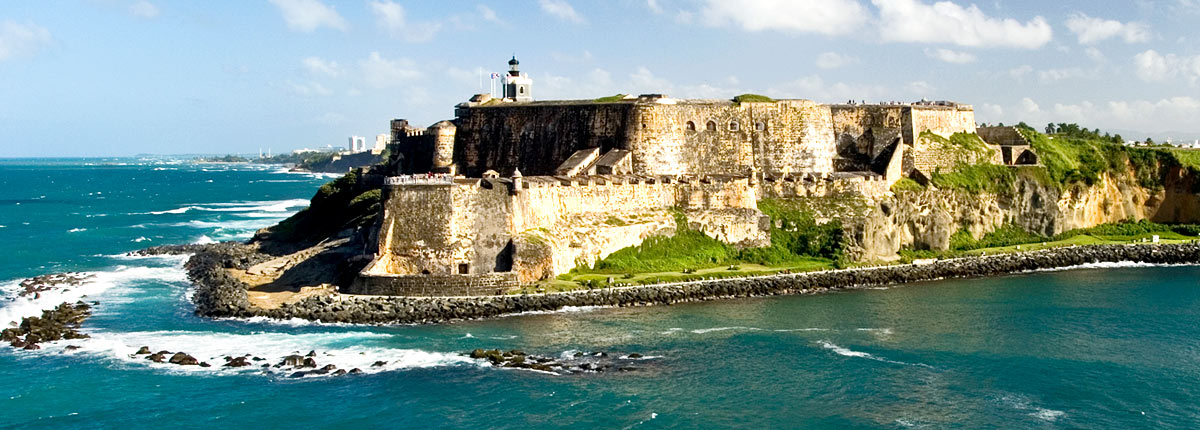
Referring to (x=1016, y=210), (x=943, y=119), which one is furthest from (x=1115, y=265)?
(x=943, y=119)

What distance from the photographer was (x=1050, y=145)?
69.2 m

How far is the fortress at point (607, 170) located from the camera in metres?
46.1

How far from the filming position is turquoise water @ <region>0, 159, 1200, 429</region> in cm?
3020

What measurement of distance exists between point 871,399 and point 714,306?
14452 millimetres

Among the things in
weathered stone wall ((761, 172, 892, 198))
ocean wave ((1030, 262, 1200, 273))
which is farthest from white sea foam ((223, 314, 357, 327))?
ocean wave ((1030, 262, 1200, 273))

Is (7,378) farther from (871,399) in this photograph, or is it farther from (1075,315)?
(1075,315)

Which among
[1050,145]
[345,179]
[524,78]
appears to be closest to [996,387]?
[1050,145]

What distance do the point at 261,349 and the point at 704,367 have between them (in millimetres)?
14467

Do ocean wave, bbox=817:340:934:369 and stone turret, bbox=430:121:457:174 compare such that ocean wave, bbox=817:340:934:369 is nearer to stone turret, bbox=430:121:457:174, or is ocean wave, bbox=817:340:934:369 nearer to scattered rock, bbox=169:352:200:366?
scattered rock, bbox=169:352:200:366

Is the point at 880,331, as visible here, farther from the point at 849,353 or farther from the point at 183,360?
the point at 183,360

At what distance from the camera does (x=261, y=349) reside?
37344 millimetres

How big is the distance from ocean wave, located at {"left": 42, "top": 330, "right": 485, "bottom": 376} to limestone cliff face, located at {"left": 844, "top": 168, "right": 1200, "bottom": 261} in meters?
25.8

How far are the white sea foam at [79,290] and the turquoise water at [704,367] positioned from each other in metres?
0.30

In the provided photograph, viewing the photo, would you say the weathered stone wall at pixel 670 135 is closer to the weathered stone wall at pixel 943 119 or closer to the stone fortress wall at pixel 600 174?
the stone fortress wall at pixel 600 174
